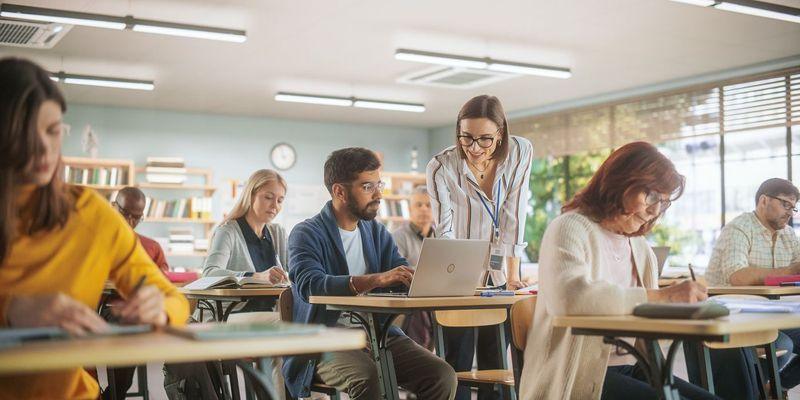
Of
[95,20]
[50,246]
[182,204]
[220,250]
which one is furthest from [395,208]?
[50,246]

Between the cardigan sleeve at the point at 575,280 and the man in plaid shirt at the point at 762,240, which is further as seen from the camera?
the man in plaid shirt at the point at 762,240

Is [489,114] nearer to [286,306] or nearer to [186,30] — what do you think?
[286,306]

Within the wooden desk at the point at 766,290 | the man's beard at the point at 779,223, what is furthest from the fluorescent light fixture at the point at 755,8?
the wooden desk at the point at 766,290

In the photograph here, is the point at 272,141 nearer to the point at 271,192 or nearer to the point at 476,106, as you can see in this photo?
the point at 271,192

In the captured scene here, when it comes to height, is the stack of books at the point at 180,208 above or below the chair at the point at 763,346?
above

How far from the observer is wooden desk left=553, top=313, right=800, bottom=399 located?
1749mm

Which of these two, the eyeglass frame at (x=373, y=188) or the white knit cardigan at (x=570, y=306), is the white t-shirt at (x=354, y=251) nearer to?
the eyeglass frame at (x=373, y=188)

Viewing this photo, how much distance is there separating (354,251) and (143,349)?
2.10 metres

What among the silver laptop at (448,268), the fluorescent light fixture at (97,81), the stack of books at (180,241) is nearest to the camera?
the silver laptop at (448,268)

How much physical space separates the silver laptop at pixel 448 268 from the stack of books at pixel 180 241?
7815mm

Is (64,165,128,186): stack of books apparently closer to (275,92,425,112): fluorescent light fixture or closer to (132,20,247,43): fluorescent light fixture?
(275,92,425,112): fluorescent light fixture

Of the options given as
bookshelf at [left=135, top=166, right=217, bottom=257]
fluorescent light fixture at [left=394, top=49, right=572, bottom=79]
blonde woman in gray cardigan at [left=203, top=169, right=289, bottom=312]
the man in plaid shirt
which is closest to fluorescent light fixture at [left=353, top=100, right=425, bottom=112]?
fluorescent light fixture at [left=394, top=49, right=572, bottom=79]

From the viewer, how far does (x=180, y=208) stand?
1036cm

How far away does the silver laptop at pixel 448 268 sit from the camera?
2.75 meters
